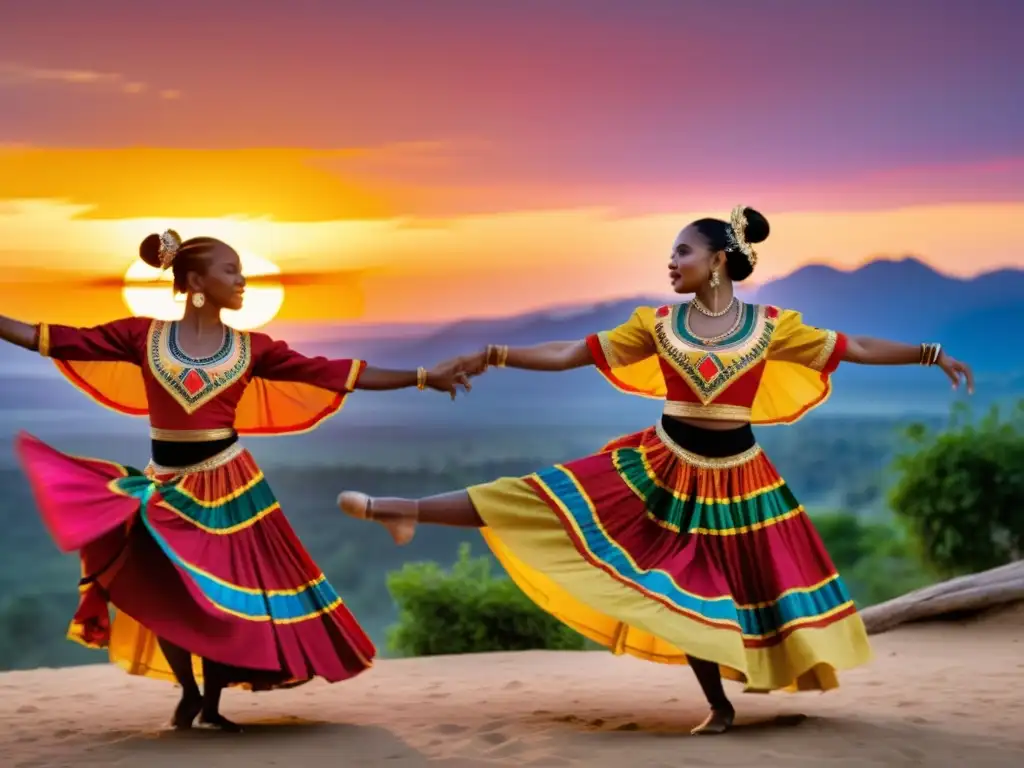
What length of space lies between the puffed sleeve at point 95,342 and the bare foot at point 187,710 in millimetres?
1234

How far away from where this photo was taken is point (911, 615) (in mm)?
8461

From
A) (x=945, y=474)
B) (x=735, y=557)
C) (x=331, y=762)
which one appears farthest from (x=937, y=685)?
(x=945, y=474)

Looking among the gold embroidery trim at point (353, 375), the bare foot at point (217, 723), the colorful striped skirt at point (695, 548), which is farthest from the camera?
the gold embroidery trim at point (353, 375)

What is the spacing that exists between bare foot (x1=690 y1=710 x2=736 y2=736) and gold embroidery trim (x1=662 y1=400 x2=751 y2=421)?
104cm

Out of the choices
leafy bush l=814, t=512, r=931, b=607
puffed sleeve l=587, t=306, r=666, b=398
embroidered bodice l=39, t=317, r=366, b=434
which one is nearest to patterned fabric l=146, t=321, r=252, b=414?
embroidered bodice l=39, t=317, r=366, b=434

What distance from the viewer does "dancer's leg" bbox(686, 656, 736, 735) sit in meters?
5.22

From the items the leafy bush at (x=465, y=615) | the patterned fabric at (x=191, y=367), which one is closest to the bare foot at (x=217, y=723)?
the patterned fabric at (x=191, y=367)

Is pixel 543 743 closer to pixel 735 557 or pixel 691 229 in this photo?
pixel 735 557

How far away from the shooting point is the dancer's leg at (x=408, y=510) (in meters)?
5.07

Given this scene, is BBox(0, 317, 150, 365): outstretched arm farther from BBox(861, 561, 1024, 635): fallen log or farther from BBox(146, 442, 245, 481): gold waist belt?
BBox(861, 561, 1024, 635): fallen log

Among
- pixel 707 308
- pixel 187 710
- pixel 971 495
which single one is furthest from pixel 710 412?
pixel 971 495

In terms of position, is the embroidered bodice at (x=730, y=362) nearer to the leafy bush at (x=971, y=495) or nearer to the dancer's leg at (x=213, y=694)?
the dancer's leg at (x=213, y=694)

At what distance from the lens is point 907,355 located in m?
5.41

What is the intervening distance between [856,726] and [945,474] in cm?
552
